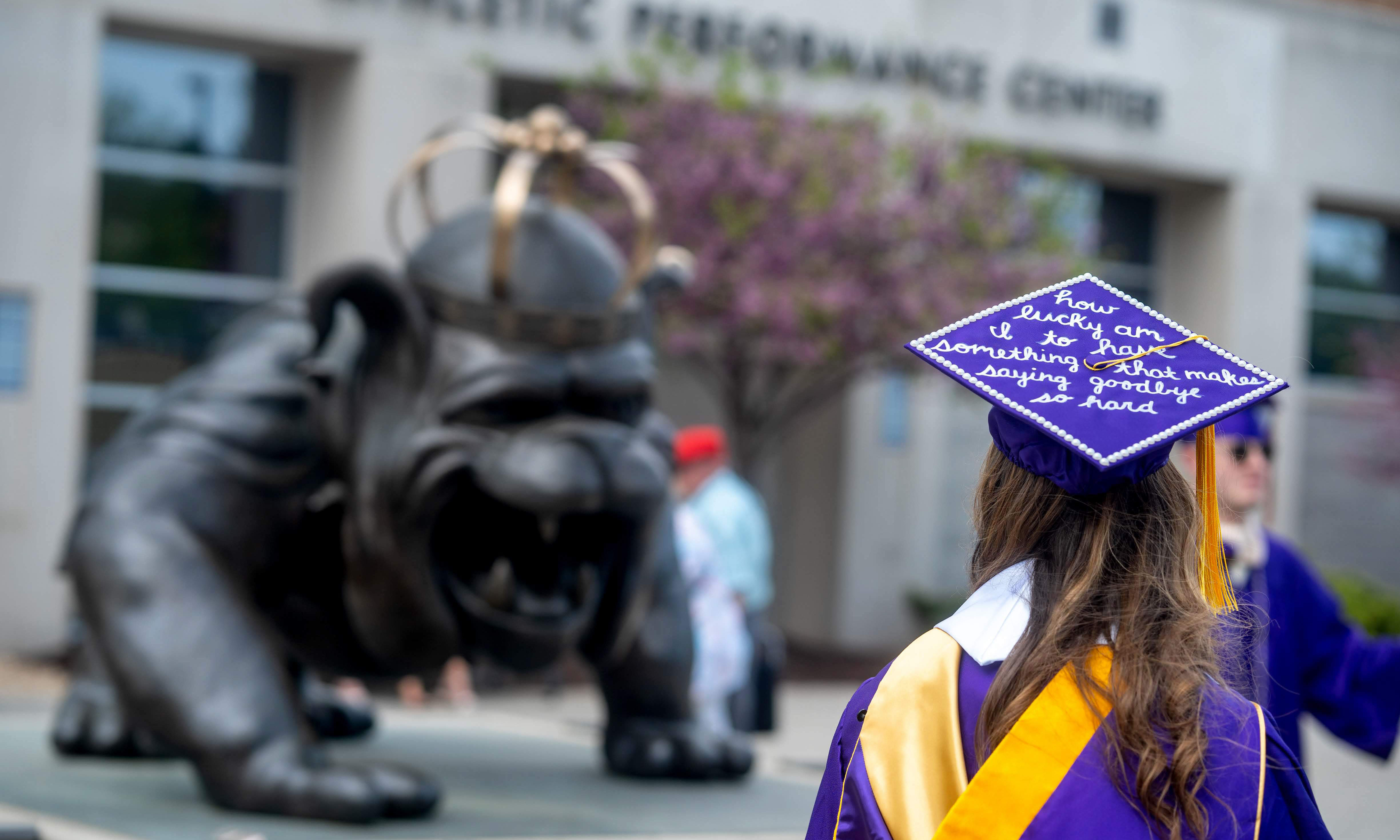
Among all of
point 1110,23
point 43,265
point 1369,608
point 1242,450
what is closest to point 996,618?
point 1242,450

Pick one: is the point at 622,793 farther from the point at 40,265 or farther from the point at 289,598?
the point at 40,265

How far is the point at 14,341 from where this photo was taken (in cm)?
1204

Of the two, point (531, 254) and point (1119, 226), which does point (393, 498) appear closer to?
point (531, 254)

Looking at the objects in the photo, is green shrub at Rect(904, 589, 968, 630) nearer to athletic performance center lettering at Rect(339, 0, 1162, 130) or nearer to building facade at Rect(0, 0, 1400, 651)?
building facade at Rect(0, 0, 1400, 651)

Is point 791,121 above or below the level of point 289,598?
above

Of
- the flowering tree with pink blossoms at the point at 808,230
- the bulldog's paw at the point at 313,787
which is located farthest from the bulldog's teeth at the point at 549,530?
the flowering tree with pink blossoms at the point at 808,230

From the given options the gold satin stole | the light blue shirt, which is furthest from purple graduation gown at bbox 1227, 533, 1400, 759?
the light blue shirt

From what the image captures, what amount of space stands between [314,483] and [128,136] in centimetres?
925

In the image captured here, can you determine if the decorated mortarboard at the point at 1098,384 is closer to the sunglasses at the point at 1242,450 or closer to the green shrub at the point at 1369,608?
the sunglasses at the point at 1242,450

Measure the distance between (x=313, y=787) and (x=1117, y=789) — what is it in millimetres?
2818

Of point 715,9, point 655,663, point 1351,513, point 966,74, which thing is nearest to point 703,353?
point 715,9

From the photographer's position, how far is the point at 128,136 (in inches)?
514

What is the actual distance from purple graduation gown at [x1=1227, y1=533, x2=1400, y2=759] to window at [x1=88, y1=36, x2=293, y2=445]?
1056 cm

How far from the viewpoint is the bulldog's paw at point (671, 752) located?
5191 mm
